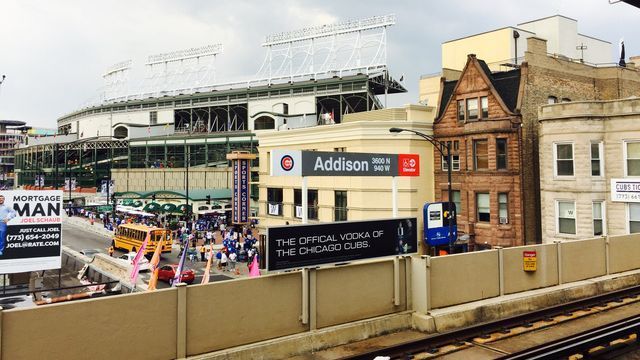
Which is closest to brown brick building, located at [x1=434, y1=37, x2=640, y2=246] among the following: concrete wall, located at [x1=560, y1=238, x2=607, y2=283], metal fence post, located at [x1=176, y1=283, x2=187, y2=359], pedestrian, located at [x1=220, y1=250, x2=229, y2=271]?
concrete wall, located at [x1=560, y1=238, x2=607, y2=283]

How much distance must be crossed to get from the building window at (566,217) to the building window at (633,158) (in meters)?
3.31

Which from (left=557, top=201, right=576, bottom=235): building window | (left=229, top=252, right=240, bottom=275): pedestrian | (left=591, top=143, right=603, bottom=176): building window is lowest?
(left=229, top=252, right=240, bottom=275): pedestrian

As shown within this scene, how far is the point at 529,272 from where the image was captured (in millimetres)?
15453

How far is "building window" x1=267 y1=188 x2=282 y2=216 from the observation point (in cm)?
3909

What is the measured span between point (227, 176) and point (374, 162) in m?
59.7

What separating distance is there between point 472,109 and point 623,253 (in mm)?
15378

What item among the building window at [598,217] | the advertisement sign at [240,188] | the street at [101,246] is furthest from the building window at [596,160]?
the advertisement sign at [240,188]

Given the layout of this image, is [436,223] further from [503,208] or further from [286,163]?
[286,163]

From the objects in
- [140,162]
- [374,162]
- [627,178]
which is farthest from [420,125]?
[140,162]

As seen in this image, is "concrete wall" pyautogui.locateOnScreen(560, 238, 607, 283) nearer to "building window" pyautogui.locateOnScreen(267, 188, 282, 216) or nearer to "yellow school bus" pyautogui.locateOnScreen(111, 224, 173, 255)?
"building window" pyautogui.locateOnScreen(267, 188, 282, 216)

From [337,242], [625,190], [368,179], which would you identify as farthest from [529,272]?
[368,179]

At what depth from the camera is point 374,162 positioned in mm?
17172

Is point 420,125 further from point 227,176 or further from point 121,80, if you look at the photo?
point 121,80

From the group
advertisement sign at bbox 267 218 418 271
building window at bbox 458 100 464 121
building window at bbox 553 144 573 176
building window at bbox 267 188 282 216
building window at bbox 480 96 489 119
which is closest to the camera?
advertisement sign at bbox 267 218 418 271
